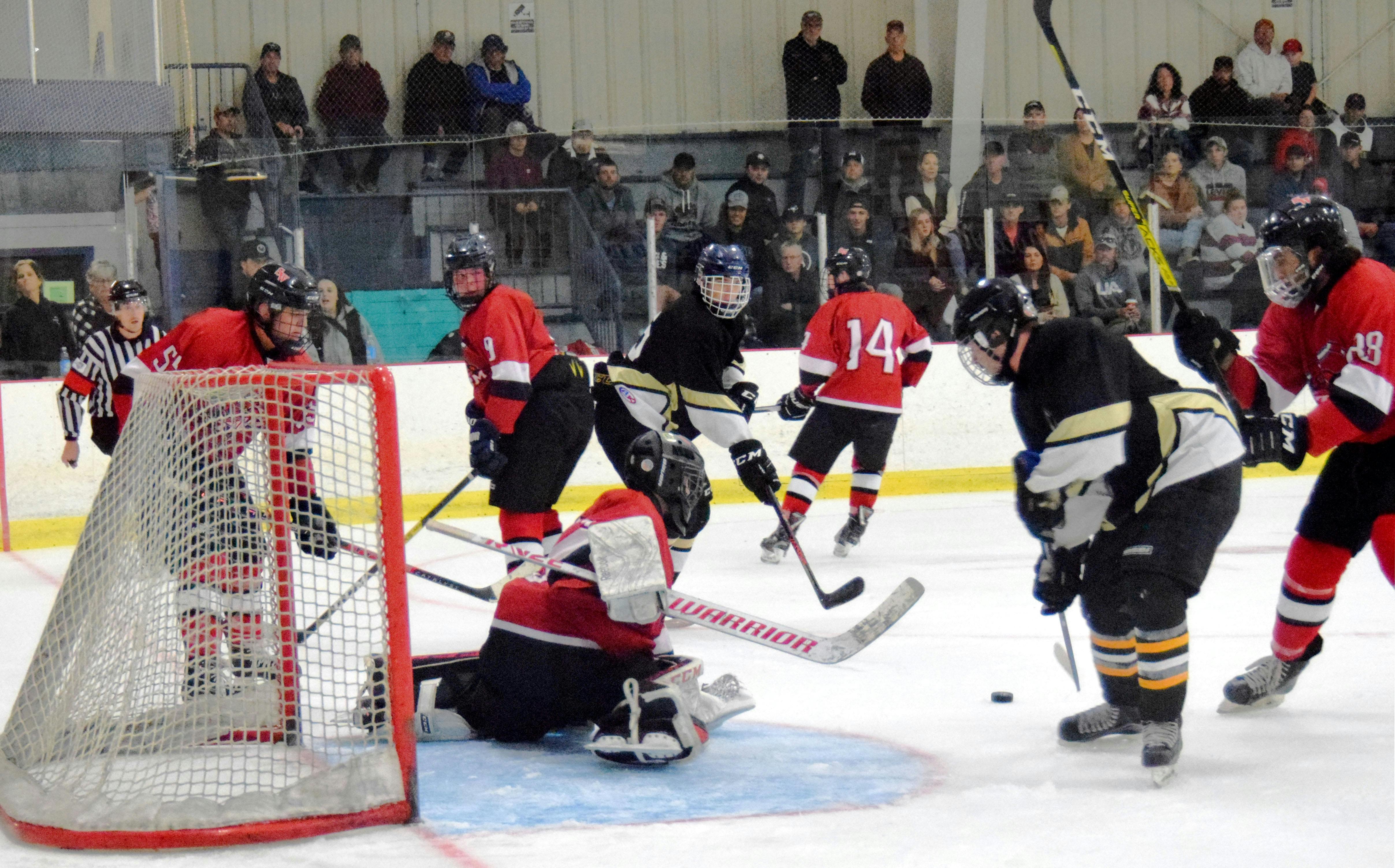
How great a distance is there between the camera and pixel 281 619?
297 centimetres

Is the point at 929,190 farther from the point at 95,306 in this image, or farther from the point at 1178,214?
the point at 95,306

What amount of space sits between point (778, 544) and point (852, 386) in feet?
2.30

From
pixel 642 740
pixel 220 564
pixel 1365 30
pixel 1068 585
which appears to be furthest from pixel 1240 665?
pixel 1365 30

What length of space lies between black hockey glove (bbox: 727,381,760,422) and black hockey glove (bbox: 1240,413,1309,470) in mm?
1956

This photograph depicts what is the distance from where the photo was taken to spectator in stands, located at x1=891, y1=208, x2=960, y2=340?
24.3ft

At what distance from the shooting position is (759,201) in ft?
24.3

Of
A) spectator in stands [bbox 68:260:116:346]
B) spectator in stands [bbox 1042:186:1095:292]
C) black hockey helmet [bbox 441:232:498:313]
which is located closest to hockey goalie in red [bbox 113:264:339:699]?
black hockey helmet [bbox 441:232:498:313]

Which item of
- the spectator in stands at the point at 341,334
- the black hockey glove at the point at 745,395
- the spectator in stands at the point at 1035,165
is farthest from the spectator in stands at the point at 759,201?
the black hockey glove at the point at 745,395

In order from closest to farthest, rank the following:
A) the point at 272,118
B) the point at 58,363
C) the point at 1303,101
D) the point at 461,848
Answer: the point at 461,848 → the point at 58,363 → the point at 272,118 → the point at 1303,101

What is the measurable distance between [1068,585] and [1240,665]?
99 cm

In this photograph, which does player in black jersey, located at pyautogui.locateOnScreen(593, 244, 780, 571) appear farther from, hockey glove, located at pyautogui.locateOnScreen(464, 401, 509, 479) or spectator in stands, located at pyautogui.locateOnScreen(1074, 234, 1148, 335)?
spectator in stands, located at pyautogui.locateOnScreen(1074, 234, 1148, 335)

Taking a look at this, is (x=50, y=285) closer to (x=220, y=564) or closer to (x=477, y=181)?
(x=477, y=181)

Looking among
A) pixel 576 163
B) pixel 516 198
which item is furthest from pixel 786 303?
pixel 516 198

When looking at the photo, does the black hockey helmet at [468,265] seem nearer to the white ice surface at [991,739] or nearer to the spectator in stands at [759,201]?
the white ice surface at [991,739]
